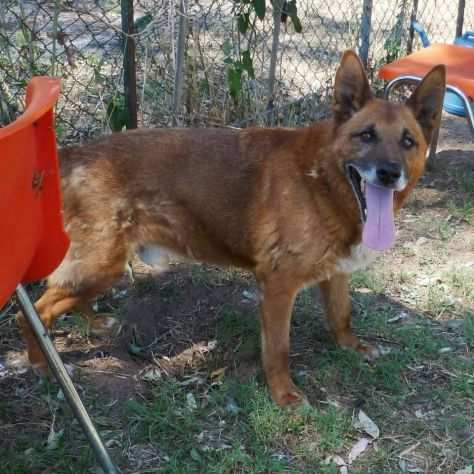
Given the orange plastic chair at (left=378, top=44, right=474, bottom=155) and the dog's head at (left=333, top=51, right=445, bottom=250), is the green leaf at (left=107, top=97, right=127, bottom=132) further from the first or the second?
the orange plastic chair at (left=378, top=44, right=474, bottom=155)

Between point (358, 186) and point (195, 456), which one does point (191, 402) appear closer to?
point (195, 456)

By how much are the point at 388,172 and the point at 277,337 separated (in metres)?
0.86

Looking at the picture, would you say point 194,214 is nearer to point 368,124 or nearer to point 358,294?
point 368,124

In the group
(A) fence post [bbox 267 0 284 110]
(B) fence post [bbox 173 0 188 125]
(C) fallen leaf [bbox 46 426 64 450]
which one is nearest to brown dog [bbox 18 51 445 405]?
(C) fallen leaf [bbox 46 426 64 450]

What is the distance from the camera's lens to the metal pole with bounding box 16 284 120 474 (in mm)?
2176

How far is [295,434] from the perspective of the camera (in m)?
2.90

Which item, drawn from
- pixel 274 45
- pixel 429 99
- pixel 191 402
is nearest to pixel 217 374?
pixel 191 402

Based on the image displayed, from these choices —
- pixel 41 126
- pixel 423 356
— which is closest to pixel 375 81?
pixel 423 356

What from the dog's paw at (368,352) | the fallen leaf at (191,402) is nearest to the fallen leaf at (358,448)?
the dog's paw at (368,352)

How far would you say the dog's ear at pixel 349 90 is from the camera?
116 inches

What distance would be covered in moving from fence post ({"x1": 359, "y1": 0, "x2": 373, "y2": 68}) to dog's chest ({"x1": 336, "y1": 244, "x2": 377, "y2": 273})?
3538 mm

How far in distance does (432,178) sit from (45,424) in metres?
3.41

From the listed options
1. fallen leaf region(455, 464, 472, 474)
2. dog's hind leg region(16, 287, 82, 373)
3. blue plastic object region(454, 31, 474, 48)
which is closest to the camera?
fallen leaf region(455, 464, 472, 474)

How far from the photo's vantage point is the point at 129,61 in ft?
13.0
